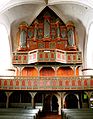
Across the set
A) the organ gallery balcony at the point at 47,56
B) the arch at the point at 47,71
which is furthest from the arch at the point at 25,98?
the organ gallery balcony at the point at 47,56

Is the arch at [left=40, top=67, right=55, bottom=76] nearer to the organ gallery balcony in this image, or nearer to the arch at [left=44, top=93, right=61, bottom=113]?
the organ gallery balcony

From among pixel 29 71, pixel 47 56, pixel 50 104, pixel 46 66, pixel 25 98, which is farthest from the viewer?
pixel 50 104

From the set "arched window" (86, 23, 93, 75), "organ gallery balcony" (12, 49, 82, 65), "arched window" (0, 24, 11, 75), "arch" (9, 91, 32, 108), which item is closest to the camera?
"organ gallery balcony" (12, 49, 82, 65)

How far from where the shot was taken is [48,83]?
62.8ft

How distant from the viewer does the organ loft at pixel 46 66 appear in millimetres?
19266

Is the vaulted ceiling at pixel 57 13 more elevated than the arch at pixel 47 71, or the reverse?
the vaulted ceiling at pixel 57 13

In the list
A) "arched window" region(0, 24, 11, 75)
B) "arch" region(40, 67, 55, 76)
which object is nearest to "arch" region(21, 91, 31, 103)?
"arch" region(40, 67, 55, 76)

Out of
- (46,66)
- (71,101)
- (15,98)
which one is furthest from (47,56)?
(71,101)

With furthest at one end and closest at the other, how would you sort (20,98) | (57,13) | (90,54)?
(90,54) < (57,13) < (20,98)

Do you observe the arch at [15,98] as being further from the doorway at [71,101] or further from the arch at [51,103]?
the doorway at [71,101]

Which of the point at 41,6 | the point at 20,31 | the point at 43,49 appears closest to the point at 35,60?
the point at 43,49

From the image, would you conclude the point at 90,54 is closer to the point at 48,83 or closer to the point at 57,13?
the point at 57,13

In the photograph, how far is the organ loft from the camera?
1927 centimetres

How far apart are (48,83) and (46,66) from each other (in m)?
2.90
